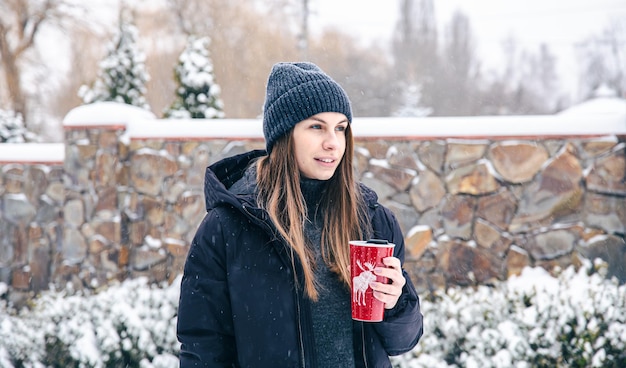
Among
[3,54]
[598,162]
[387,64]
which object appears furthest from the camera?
[387,64]

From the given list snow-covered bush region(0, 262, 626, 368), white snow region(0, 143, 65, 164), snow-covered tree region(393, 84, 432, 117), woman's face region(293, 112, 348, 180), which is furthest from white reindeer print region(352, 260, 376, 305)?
snow-covered tree region(393, 84, 432, 117)

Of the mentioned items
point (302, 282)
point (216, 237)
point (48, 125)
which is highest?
point (216, 237)

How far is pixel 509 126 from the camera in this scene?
4.92 m

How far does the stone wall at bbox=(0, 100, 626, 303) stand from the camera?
4.86 meters

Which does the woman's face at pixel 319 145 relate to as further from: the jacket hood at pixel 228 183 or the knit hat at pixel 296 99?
the jacket hood at pixel 228 183

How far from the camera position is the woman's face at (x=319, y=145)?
164cm

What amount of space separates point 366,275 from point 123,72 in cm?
696

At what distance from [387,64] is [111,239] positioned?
2567 centimetres

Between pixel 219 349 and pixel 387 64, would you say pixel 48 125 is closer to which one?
pixel 387 64

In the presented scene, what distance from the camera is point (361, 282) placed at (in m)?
1.50

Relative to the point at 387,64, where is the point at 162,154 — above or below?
above

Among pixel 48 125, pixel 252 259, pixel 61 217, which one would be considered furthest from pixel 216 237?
pixel 48 125

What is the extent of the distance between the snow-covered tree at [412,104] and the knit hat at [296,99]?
23.0 m

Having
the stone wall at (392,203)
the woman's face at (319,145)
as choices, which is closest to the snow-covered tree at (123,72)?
the stone wall at (392,203)
